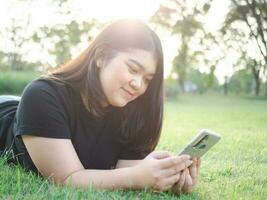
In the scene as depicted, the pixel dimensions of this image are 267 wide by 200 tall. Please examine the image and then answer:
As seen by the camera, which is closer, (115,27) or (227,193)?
(115,27)

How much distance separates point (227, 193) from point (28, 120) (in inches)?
45.5

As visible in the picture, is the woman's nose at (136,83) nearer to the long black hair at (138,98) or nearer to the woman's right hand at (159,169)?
the long black hair at (138,98)

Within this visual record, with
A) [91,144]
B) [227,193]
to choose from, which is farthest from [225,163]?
[91,144]

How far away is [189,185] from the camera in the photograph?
8.25 feet

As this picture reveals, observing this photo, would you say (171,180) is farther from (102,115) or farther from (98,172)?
(102,115)

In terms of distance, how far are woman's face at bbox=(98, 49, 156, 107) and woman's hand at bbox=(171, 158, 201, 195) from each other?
46 cm

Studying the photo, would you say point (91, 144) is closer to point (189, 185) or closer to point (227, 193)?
point (189, 185)

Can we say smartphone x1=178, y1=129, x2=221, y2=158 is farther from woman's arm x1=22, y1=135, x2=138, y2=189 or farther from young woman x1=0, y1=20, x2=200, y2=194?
woman's arm x1=22, y1=135, x2=138, y2=189

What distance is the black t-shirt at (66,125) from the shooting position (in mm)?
2389

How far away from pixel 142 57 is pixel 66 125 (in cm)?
51

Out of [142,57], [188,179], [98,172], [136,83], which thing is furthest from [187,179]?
[142,57]

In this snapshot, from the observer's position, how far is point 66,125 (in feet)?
8.06

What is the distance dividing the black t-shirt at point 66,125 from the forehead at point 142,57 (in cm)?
39

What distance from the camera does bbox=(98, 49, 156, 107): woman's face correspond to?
2.39 meters
